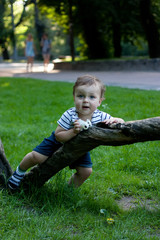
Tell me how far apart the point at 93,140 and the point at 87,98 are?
35 centimetres

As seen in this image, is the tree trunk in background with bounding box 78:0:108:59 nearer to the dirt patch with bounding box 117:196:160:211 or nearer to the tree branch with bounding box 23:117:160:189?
the dirt patch with bounding box 117:196:160:211

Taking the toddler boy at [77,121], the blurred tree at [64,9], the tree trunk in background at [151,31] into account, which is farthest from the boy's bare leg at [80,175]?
the blurred tree at [64,9]

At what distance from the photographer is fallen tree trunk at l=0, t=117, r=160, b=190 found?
2.31 metres

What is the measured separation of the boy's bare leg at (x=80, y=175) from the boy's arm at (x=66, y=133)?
14.8 inches

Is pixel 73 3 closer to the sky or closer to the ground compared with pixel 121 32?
closer to the sky

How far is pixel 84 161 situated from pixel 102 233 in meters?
0.67

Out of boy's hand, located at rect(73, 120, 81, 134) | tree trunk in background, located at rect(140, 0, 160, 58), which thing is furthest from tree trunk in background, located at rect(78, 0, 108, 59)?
boy's hand, located at rect(73, 120, 81, 134)

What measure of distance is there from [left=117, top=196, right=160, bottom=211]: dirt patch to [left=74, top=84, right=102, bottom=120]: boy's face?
3.05ft

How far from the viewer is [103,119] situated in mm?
2816

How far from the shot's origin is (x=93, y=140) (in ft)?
8.23

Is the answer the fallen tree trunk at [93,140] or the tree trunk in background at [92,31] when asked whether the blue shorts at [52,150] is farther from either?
the tree trunk in background at [92,31]

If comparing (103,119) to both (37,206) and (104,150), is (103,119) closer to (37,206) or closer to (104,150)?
(37,206)

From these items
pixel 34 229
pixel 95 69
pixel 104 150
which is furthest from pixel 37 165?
pixel 95 69

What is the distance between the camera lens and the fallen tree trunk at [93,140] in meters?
2.31
